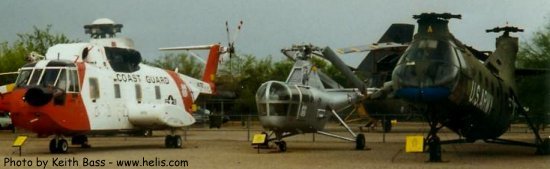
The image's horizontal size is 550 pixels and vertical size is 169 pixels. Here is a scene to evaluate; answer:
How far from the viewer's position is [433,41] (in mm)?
19375

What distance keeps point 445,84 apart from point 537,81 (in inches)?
495

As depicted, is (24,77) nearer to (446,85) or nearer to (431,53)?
(431,53)

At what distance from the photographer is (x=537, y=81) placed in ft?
99.0

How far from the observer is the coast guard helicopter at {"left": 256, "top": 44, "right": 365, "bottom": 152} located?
24.6m

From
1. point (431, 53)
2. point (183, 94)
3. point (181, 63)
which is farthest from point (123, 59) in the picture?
point (181, 63)

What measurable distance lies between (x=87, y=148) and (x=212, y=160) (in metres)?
7.68

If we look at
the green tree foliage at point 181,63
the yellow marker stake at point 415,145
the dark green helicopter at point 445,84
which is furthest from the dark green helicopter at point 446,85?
the green tree foliage at point 181,63

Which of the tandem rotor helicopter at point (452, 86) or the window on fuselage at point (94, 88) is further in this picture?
the window on fuselage at point (94, 88)

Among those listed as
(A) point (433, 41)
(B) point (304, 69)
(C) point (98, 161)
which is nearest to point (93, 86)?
(C) point (98, 161)

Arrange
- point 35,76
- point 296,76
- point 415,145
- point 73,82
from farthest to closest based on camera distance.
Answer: point 296,76, point 73,82, point 35,76, point 415,145

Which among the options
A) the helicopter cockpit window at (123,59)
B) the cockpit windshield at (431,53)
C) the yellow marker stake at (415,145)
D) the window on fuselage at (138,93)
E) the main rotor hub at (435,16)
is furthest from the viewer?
the window on fuselage at (138,93)

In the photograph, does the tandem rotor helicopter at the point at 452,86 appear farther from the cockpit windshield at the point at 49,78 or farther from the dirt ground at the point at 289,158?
the cockpit windshield at the point at 49,78

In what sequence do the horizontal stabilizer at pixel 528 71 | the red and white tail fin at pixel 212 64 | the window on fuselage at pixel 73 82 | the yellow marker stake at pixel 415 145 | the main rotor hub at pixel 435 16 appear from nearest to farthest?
the yellow marker stake at pixel 415 145 → the main rotor hub at pixel 435 16 → the window on fuselage at pixel 73 82 → the horizontal stabilizer at pixel 528 71 → the red and white tail fin at pixel 212 64

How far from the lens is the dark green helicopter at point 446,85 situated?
18.9 metres
